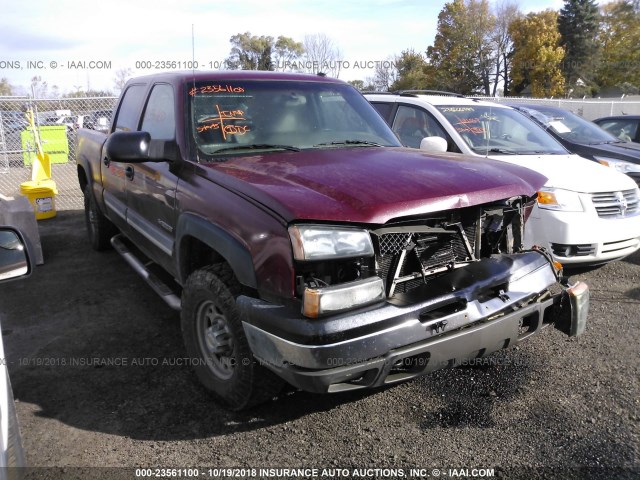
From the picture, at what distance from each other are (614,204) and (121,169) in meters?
→ 4.74

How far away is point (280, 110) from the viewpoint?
3732 millimetres

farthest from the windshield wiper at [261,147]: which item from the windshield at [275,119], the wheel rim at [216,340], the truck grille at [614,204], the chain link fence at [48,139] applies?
the chain link fence at [48,139]

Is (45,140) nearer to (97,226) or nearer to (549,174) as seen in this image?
(97,226)

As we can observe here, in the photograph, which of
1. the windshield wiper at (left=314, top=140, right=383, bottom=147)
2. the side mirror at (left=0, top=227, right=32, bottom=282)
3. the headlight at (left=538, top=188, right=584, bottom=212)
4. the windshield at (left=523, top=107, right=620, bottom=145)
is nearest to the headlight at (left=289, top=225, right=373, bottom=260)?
the side mirror at (left=0, top=227, right=32, bottom=282)

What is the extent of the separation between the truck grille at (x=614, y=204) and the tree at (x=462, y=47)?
1680 inches

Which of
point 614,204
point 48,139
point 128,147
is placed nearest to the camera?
point 128,147

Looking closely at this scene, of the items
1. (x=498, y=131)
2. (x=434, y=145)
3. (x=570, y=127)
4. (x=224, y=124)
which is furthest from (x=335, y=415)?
(x=570, y=127)

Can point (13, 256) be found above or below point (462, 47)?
below

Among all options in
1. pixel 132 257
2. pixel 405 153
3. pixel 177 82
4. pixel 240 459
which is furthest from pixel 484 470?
pixel 132 257

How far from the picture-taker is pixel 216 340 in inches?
119

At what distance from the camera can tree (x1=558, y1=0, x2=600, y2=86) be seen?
49312mm

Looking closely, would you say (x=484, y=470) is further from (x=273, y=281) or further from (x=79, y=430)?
(x=79, y=430)

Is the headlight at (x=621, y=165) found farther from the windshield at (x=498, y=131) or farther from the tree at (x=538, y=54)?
the tree at (x=538, y=54)

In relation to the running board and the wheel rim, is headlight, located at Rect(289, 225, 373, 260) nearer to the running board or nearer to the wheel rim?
the wheel rim
